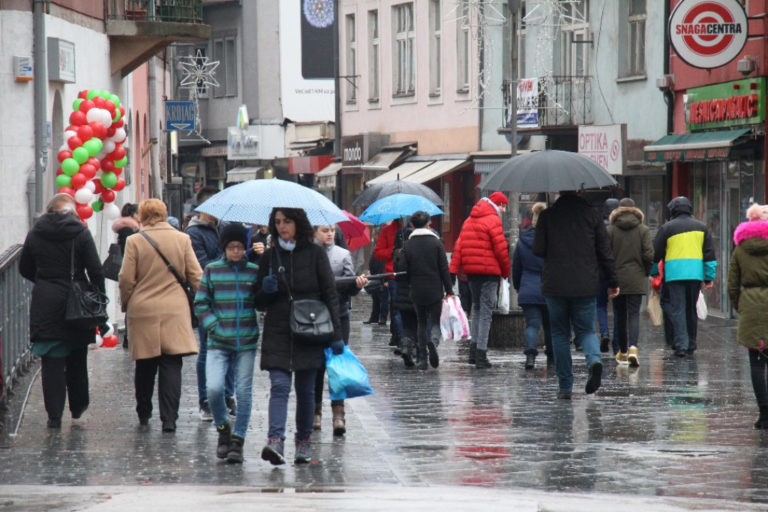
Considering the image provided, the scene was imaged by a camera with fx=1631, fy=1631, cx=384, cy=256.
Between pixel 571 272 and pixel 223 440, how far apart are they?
166 inches

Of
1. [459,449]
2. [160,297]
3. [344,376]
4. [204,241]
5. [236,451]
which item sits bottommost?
[459,449]

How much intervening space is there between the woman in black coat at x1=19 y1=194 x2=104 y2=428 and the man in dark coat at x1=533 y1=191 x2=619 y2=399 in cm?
384

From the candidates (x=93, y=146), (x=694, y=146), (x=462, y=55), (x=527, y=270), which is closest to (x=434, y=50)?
(x=462, y=55)

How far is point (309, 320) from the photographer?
9.96 meters

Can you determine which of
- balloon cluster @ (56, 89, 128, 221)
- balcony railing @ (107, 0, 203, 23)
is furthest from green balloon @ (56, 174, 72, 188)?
balcony railing @ (107, 0, 203, 23)

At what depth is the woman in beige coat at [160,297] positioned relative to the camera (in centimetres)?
1176

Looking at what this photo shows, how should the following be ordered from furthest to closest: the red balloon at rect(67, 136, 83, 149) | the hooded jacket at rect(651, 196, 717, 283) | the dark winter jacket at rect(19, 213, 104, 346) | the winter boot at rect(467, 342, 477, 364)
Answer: the red balloon at rect(67, 136, 83, 149), the hooded jacket at rect(651, 196, 717, 283), the winter boot at rect(467, 342, 477, 364), the dark winter jacket at rect(19, 213, 104, 346)

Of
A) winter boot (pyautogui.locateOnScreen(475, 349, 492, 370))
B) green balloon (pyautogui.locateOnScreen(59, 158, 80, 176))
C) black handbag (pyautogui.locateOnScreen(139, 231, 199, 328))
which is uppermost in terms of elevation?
green balloon (pyautogui.locateOnScreen(59, 158, 80, 176))

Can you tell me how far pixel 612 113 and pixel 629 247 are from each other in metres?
12.6

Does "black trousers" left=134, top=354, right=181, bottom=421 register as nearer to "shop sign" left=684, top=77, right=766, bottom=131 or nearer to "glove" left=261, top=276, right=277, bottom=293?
"glove" left=261, top=276, right=277, bottom=293

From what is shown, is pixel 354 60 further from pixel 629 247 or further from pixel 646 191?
pixel 629 247

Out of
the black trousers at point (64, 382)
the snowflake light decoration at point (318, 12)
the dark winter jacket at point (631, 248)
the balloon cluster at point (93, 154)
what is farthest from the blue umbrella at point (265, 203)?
the snowflake light decoration at point (318, 12)

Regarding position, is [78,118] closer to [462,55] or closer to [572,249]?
[572,249]

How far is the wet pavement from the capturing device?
→ 902 centimetres
